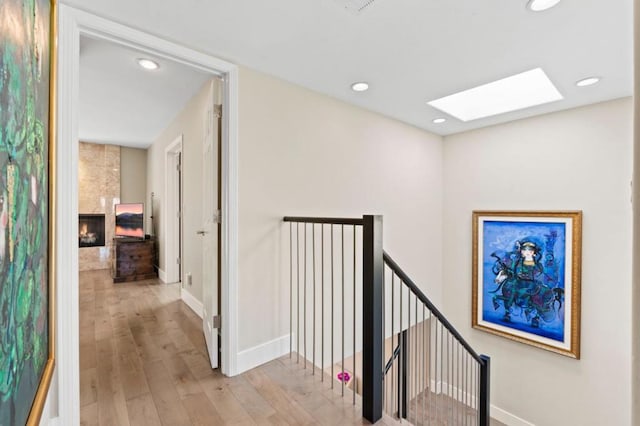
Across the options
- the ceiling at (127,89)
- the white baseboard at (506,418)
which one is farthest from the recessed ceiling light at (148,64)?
the white baseboard at (506,418)

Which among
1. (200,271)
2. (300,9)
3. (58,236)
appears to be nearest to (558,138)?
(300,9)

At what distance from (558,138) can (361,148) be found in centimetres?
217

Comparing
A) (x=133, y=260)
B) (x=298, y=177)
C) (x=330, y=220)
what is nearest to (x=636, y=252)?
(x=330, y=220)

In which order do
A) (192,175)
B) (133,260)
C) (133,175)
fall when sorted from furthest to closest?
(133,175) → (133,260) → (192,175)

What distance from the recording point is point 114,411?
65.0 inches

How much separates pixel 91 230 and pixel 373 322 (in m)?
5.82

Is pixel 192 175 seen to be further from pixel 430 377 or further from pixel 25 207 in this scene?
pixel 430 377

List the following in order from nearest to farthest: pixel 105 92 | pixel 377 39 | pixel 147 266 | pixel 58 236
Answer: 1. pixel 58 236
2. pixel 377 39
3. pixel 105 92
4. pixel 147 266

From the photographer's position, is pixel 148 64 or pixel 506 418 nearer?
pixel 148 64

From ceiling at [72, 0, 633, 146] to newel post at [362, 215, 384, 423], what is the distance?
116 centimetres

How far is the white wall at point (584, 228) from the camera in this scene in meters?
2.86

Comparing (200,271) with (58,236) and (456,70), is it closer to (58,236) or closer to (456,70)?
(58,236)

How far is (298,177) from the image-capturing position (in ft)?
8.27

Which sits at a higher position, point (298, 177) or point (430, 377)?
point (298, 177)
